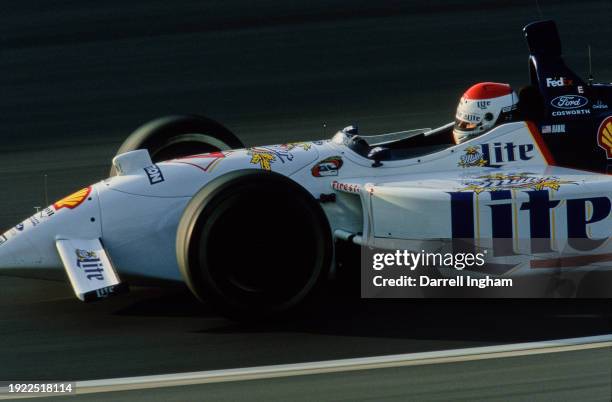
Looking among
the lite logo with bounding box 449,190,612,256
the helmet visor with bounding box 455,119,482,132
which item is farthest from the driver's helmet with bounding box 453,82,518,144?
the lite logo with bounding box 449,190,612,256

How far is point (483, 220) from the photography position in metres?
6.56

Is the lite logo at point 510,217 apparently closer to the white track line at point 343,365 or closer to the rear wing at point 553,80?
the white track line at point 343,365

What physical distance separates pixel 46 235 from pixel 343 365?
6.35ft

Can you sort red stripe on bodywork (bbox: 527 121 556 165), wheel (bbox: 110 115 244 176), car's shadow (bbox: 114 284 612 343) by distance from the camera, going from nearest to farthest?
1. car's shadow (bbox: 114 284 612 343)
2. red stripe on bodywork (bbox: 527 121 556 165)
3. wheel (bbox: 110 115 244 176)

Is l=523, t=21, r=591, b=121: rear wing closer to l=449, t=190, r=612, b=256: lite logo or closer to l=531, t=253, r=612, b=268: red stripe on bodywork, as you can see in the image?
l=449, t=190, r=612, b=256: lite logo

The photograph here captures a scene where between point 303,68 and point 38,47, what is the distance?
10.2 feet

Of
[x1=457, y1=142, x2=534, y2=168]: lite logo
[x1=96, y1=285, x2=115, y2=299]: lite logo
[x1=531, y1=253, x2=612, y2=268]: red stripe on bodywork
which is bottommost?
[x1=531, y1=253, x2=612, y2=268]: red stripe on bodywork

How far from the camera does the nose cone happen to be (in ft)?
21.7

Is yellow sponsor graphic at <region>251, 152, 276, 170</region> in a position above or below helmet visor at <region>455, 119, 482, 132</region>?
below

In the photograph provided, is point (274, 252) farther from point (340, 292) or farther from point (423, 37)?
→ point (423, 37)

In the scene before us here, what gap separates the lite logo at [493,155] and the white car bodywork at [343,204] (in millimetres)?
13

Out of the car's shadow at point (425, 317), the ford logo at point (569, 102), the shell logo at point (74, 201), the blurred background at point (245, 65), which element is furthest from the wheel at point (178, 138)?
the ford logo at point (569, 102)

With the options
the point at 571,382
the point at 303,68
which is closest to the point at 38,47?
the point at 303,68

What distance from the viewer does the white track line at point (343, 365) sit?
5.68m
